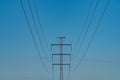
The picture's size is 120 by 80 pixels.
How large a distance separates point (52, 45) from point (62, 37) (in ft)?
11.4

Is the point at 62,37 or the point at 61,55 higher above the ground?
the point at 62,37

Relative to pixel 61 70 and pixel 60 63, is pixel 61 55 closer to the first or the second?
pixel 60 63

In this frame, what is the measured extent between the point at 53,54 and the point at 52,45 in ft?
7.14

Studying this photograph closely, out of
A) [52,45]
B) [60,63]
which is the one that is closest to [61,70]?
[60,63]

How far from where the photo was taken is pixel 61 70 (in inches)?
1061

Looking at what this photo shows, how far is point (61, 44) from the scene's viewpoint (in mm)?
28734

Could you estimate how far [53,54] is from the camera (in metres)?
28.0

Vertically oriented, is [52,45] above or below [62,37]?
below

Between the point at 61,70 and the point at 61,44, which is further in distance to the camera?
the point at 61,44

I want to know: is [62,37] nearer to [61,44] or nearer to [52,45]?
[61,44]

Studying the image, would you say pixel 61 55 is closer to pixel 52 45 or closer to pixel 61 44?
pixel 61 44

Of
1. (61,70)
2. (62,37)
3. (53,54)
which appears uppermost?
(62,37)

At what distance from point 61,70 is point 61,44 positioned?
405 cm

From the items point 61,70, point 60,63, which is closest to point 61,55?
point 60,63
